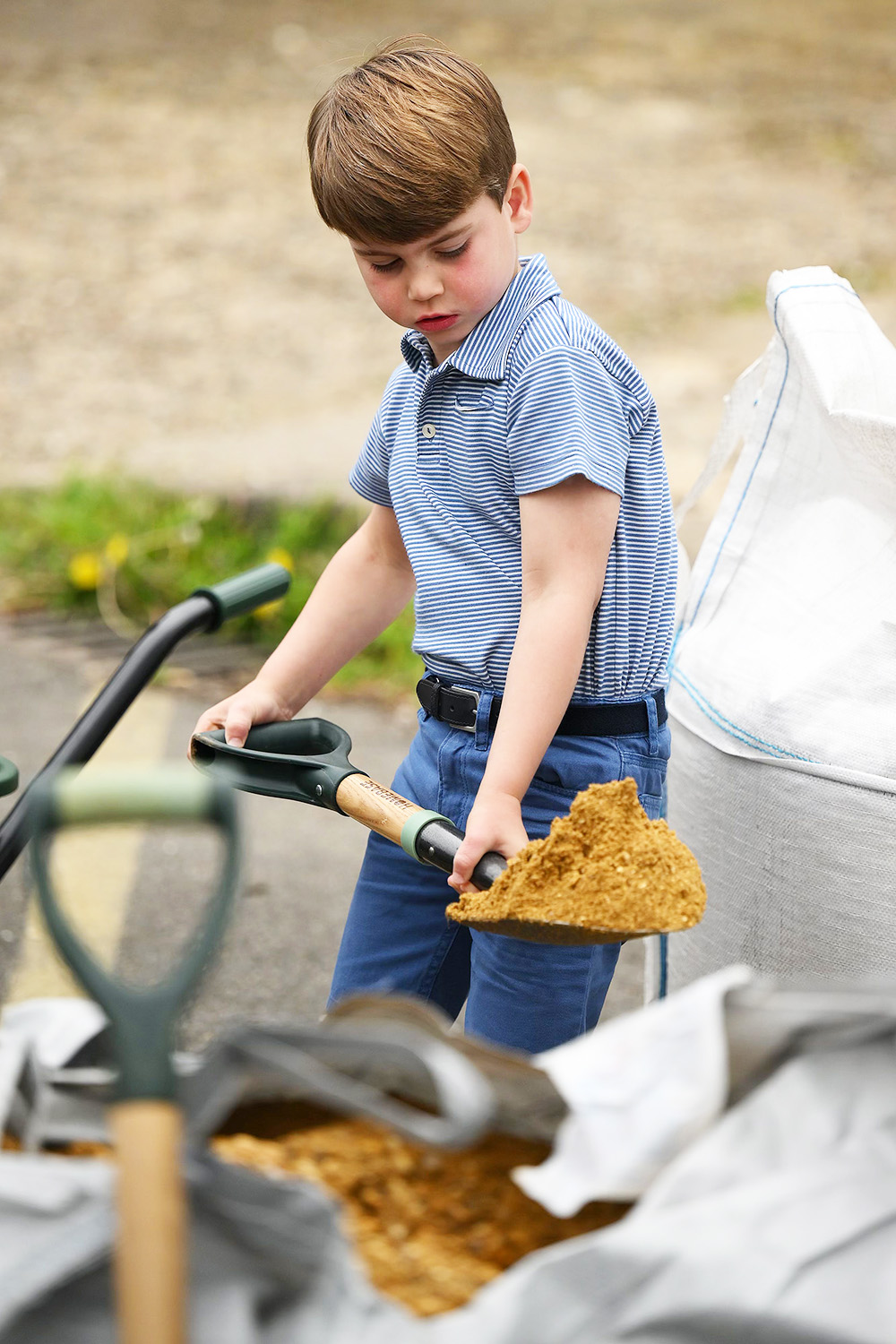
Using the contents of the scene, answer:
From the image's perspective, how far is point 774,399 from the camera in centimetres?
158

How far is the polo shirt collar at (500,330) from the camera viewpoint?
4.31ft

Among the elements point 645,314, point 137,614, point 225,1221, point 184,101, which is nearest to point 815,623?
point 225,1221

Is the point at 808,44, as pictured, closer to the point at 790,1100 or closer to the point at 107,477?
the point at 107,477

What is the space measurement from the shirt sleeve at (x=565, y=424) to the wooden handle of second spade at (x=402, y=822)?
31 centimetres

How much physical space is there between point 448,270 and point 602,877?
0.60 meters

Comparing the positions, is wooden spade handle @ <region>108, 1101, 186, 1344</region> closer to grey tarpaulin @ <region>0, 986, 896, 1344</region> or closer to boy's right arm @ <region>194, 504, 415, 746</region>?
grey tarpaulin @ <region>0, 986, 896, 1344</region>

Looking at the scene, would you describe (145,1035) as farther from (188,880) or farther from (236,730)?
(188,880)

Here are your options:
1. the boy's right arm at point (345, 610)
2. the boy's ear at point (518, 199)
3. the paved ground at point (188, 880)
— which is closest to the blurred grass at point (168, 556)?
the paved ground at point (188, 880)

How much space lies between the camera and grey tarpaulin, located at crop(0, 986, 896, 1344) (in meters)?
0.59

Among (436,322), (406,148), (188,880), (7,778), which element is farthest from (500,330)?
(188,880)

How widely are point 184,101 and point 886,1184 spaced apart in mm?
9072

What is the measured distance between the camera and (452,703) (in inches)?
54.7

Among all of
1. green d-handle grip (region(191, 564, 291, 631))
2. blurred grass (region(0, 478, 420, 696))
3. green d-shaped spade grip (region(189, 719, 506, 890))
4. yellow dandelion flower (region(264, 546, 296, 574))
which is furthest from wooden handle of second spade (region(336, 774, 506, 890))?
yellow dandelion flower (region(264, 546, 296, 574))

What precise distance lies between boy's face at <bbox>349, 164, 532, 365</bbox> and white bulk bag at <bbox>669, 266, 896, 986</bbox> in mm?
384
